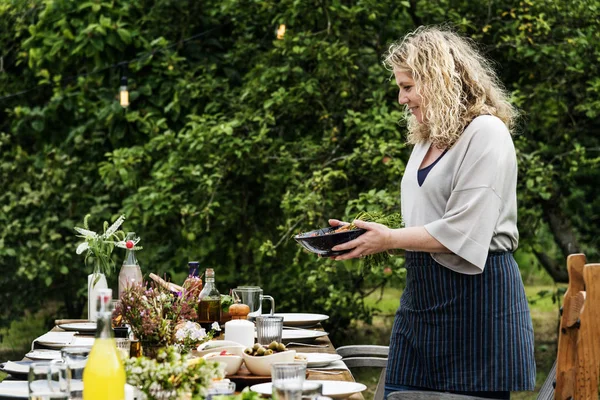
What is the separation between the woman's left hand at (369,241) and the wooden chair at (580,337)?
1.59 feet

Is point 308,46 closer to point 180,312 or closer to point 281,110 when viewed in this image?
point 281,110

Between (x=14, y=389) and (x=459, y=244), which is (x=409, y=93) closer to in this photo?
(x=459, y=244)

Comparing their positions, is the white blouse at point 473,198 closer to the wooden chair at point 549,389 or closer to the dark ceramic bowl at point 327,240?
the dark ceramic bowl at point 327,240

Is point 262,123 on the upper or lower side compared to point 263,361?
upper

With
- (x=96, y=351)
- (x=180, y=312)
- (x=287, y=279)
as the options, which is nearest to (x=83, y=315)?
(x=287, y=279)

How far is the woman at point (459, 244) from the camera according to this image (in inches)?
100

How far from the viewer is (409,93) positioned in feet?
9.02

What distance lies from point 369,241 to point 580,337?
616 mm

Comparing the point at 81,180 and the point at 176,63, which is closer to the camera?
the point at 176,63

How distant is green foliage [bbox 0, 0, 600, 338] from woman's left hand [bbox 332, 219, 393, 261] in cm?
278

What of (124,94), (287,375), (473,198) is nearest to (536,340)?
(124,94)

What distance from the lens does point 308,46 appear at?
19.8 feet

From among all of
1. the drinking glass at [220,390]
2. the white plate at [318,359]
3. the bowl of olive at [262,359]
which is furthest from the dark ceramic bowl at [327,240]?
the drinking glass at [220,390]

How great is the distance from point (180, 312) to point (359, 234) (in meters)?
0.53
